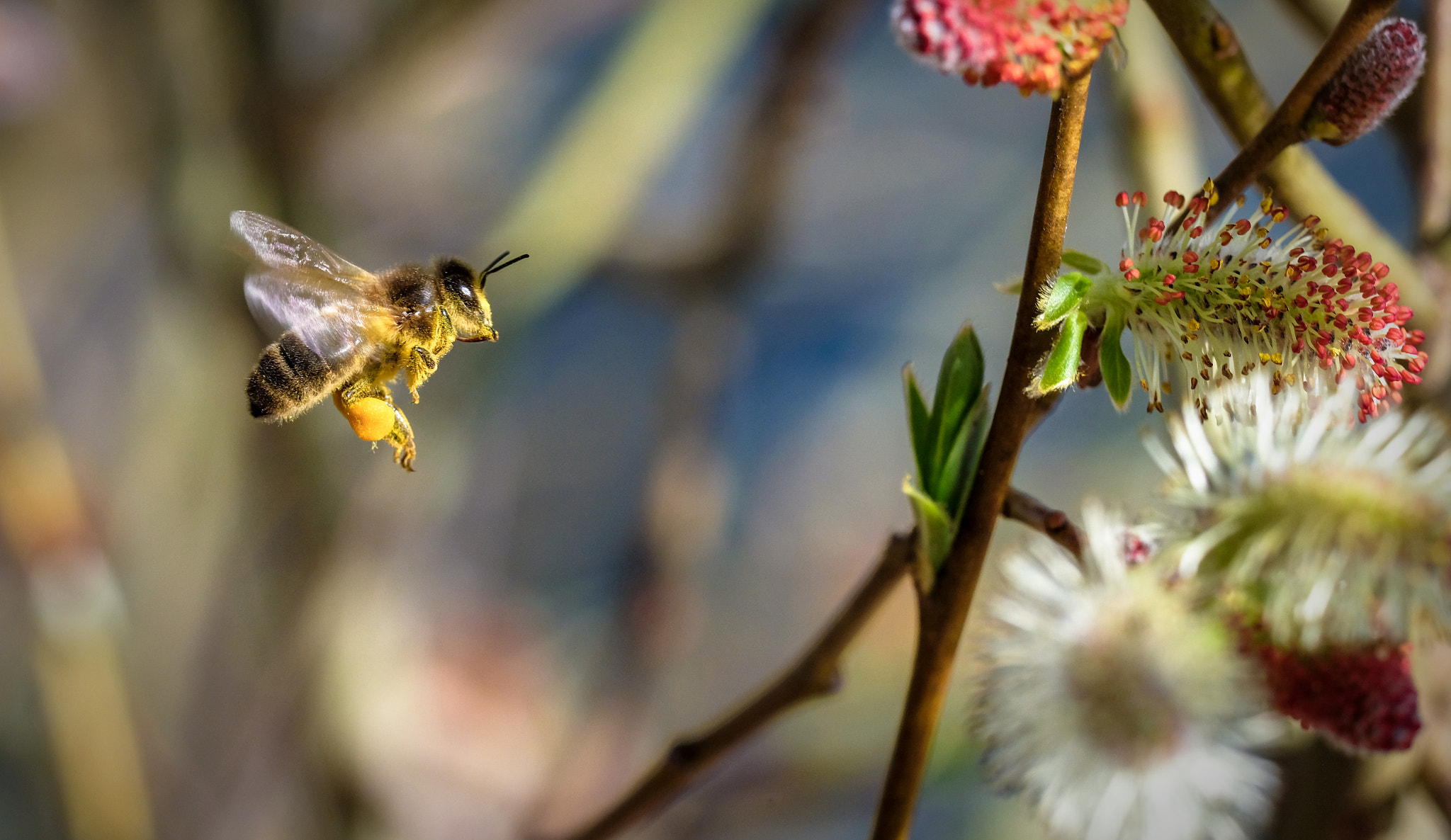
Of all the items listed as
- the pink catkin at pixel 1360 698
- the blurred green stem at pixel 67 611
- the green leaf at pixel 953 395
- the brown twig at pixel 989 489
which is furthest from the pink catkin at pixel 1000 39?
the blurred green stem at pixel 67 611

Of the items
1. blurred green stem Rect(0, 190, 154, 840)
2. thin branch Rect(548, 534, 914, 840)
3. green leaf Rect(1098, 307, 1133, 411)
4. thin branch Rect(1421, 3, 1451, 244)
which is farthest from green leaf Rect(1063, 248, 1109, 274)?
blurred green stem Rect(0, 190, 154, 840)

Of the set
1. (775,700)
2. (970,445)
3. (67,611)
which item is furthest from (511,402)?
(970,445)

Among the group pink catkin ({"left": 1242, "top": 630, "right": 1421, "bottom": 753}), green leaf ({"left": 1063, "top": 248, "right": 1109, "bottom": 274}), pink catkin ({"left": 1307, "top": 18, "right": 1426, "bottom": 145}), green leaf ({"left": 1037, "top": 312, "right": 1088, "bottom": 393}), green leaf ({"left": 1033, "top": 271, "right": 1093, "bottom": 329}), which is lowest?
pink catkin ({"left": 1242, "top": 630, "right": 1421, "bottom": 753})

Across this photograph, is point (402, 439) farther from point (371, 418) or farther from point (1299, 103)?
point (1299, 103)

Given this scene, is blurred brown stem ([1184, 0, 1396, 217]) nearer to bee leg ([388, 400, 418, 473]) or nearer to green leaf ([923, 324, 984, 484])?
green leaf ([923, 324, 984, 484])

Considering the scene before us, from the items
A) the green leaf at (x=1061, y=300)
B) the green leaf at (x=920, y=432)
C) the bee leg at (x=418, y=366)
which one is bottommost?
the bee leg at (x=418, y=366)

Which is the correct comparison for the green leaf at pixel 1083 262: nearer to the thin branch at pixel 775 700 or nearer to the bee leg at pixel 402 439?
the thin branch at pixel 775 700

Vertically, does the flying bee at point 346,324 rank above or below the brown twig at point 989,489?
below
